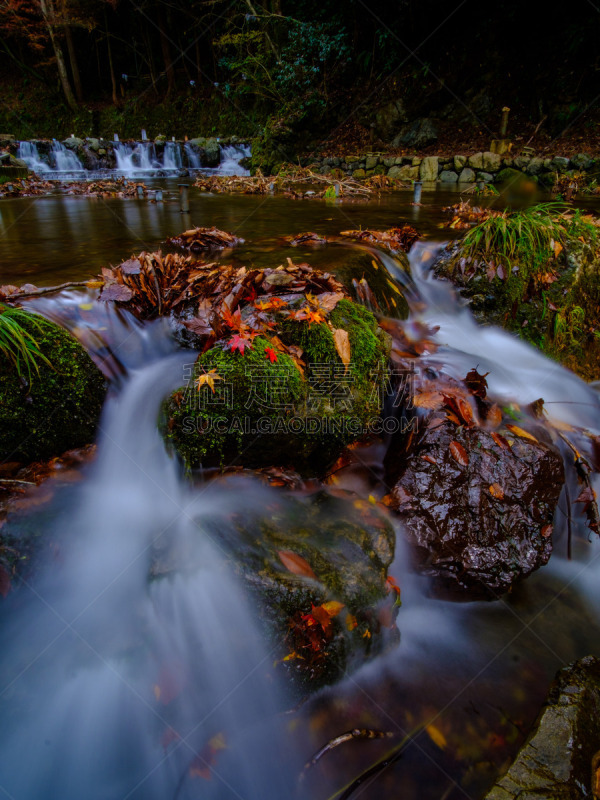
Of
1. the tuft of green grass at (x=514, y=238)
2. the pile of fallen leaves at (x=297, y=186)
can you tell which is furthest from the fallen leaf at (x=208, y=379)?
the pile of fallen leaves at (x=297, y=186)

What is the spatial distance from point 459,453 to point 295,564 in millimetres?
1343

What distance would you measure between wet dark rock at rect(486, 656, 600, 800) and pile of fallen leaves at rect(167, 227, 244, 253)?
4.63 m

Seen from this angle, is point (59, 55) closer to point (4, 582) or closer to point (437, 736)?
point (4, 582)

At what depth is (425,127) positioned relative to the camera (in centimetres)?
1625

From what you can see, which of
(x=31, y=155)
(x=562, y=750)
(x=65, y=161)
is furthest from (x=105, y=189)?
(x=562, y=750)

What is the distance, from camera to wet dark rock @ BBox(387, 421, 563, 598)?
8.52ft

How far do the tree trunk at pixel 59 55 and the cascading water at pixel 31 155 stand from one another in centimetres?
1451

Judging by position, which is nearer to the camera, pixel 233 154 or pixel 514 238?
pixel 514 238

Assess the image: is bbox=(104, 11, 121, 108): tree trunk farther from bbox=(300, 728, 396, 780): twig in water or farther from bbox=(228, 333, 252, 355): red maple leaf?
bbox=(300, 728, 396, 780): twig in water

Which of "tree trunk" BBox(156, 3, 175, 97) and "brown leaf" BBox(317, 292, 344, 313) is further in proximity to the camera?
"tree trunk" BBox(156, 3, 175, 97)

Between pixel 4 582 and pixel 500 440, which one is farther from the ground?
pixel 500 440

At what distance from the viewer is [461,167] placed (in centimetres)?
1337

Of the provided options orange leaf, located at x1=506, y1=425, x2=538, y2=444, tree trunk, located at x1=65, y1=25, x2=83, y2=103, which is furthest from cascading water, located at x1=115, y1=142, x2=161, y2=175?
orange leaf, located at x1=506, y1=425, x2=538, y2=444

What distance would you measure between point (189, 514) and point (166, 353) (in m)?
1.22
